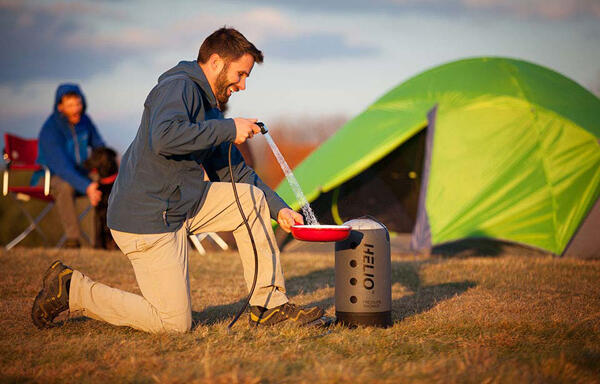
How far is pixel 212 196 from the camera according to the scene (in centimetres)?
359

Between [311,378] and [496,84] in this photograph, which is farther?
[496,84]

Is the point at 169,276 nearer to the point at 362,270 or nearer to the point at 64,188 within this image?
the point at 362,270

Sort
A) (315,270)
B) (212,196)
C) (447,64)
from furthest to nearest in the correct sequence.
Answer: (447,64)
(315,270)
(212,196)

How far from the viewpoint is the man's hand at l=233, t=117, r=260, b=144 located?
3.16m

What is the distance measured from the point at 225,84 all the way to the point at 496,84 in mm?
4813

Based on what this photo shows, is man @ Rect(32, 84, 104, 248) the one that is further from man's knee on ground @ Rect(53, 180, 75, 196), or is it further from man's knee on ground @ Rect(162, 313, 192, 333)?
man's knee on ground @ Rect(162, 313, 192, 333)

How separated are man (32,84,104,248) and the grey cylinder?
174 inches

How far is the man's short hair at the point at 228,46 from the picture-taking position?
11.1 ft

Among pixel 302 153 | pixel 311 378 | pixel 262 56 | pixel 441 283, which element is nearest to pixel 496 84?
pixel 441 283

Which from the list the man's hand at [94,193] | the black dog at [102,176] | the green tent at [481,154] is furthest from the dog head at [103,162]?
the green tent at [481,154]

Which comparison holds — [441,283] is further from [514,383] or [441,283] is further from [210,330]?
[514,383]

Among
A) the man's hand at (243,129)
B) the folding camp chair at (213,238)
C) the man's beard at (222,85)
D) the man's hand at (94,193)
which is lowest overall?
the folding camp chair at (213,238)

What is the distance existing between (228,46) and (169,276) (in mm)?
1217

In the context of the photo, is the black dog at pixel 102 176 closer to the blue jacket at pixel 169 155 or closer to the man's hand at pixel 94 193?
the man's hand at pixel 94 193
